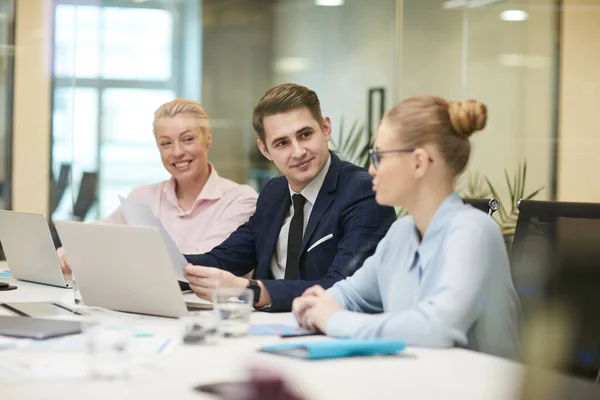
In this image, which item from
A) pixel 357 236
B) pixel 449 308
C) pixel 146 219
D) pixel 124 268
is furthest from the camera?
pixel 357 236

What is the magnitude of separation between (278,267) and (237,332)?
0.94 m

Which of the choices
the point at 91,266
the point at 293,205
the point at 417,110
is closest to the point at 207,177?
the point at 293,205

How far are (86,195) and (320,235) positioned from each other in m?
3.61

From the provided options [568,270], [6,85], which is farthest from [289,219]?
[6,85]

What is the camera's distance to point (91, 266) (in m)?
1.97

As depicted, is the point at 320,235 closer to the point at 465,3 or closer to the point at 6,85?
the point at 6,85

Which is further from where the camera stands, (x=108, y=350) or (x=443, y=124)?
(x=443, y=124)

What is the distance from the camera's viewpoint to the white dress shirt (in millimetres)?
2541

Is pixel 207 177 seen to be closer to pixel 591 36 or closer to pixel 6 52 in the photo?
pixel 6 52

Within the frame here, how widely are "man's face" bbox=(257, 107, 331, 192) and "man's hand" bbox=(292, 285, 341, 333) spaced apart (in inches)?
30.5

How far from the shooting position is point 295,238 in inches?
98.6

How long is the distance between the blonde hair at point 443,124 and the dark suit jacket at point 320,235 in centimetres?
56

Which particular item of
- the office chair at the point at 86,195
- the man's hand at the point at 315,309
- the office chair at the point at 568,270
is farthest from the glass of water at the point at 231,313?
the office chair at the point at 86,195

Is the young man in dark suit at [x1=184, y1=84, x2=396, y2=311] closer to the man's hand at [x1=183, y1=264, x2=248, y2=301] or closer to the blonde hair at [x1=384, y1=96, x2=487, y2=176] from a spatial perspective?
the man's hand at [x1=183, y1=264, x2=248, y2=301]
